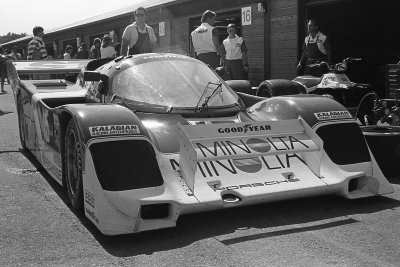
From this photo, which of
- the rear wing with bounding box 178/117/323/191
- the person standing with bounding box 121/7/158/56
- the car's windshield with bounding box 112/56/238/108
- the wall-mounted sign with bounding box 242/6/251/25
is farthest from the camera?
the wall-mounted sign with bounding box 242/6/251/25

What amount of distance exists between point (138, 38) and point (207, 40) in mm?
1319

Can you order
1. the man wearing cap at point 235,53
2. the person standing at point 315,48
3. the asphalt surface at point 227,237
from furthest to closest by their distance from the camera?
the man wearing cap at point 235,53 < the person standing at point 315,48 < the asphalt surface at point 227,237

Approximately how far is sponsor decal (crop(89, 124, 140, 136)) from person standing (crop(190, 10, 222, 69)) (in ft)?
16.2

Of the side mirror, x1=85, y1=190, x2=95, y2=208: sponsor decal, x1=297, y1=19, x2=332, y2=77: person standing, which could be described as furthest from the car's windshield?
x1=297, y1=19, x2=332, y2=77: person standing

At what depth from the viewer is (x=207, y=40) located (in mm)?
8867

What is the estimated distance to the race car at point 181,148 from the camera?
147 inches

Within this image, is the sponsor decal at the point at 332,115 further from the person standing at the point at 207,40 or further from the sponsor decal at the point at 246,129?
the person standing at the point at 207,40

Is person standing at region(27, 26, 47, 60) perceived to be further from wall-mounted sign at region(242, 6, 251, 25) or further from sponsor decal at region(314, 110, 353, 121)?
sponsor decal at region(314, 110, 353, 121)

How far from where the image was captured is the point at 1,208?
4.43 meters

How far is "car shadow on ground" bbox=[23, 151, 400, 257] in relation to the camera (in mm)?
3535

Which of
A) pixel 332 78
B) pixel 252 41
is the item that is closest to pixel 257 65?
pixel 252 41

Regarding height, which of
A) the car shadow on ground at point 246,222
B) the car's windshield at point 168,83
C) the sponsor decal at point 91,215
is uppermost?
the car's windshield at point 168,83

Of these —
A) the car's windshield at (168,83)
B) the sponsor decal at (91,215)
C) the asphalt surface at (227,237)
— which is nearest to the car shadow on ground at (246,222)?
the asphalt surface at (227,237)

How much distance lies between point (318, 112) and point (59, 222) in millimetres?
2379
